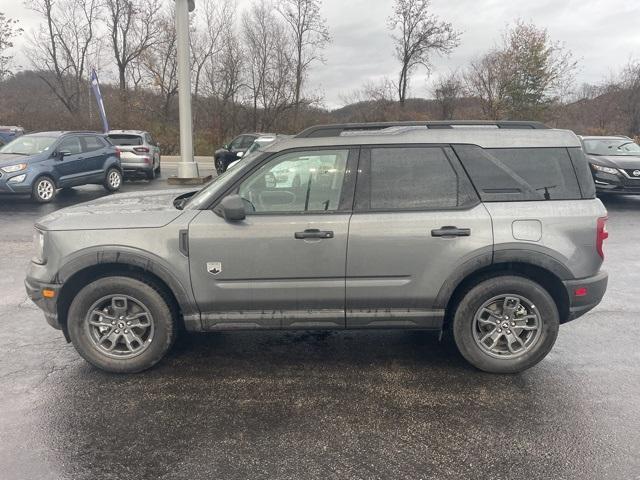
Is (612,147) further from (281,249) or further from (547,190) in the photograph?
(281,249)

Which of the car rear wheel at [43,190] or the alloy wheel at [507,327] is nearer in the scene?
the alloy wheel at [507,327]

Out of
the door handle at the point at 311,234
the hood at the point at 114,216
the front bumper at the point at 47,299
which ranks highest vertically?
the hood at the point at 114,216

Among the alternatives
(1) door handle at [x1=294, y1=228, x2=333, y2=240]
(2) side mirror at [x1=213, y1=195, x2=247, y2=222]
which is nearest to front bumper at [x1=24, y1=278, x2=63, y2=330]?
(2) side mirror at [x1=213, y1=195, x2=247, y2=222]

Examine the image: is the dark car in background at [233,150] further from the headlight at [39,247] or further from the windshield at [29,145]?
the headlight at [39,247]

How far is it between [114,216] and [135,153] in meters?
13.4

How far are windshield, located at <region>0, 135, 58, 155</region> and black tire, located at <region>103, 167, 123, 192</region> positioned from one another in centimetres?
181

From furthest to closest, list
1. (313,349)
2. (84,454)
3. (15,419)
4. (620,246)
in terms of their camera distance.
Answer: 1. (620,246)
2. (313,349)
3. (15,419)
4. (84,454)

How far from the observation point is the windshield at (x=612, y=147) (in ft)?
41.9

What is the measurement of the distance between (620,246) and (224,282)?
740 cm

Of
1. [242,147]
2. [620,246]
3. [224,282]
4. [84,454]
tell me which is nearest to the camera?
[84,454]

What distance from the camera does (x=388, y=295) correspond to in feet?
11.7

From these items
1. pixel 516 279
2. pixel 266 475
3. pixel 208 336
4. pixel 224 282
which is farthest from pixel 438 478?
pixel 208 336

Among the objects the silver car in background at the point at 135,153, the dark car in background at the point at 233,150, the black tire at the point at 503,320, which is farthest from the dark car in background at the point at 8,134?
the black tire at the point at 503,320

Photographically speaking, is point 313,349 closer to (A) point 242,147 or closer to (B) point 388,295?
(B) point 388,295
